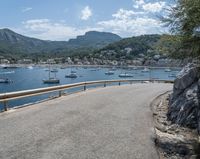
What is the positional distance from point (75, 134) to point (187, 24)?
6.61 m

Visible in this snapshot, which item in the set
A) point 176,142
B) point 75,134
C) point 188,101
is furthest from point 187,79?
point 75,134

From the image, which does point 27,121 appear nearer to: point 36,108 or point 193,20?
point 36,108

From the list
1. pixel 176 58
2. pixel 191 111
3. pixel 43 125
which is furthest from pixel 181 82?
pixel 43 125

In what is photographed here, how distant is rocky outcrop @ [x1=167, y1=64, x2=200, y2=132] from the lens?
11.5 m

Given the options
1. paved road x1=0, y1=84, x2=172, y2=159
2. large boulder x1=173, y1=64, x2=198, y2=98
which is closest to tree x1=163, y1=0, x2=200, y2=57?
large boulder x1=173, y1=64, x2=198, y2=98

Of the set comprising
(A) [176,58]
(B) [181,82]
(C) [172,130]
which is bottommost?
(C) [172,130]

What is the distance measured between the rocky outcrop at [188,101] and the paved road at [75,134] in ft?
3.79

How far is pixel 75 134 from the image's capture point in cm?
961

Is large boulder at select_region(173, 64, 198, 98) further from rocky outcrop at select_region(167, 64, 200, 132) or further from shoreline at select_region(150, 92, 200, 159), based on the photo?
shoreline at select_region(150, 92, 200, 159)

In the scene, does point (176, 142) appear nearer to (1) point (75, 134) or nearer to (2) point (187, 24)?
(1) point (75, 134)

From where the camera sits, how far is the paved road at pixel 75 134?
26.0 feet

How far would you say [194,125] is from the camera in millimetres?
11273

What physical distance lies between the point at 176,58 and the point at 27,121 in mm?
7615

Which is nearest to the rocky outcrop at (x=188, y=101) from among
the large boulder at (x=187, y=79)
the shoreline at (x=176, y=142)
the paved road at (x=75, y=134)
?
the large boulder at (x=187, y=79)
